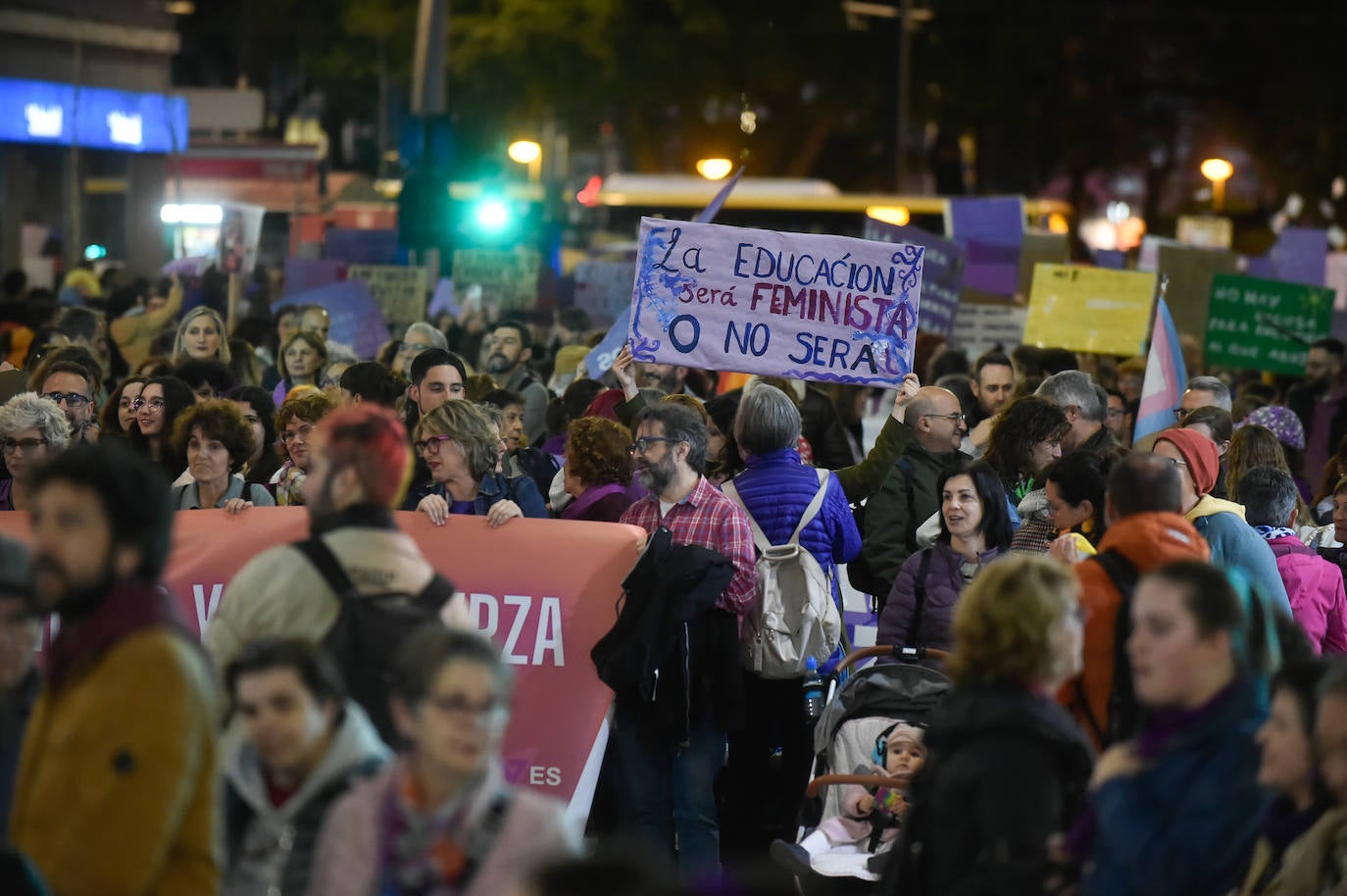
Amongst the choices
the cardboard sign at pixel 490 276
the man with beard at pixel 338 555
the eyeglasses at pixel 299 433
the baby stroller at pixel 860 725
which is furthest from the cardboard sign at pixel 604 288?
the man with beard at pixel 338 555

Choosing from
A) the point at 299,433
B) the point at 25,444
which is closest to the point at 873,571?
the point at 299,433

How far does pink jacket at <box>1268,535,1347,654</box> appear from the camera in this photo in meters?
7.72

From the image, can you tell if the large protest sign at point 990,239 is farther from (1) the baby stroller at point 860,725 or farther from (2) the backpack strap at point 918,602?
(1) the baby stroller at point 860,725

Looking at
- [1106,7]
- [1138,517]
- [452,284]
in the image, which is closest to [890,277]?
[1138,517]

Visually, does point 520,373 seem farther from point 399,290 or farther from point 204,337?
point 399,290

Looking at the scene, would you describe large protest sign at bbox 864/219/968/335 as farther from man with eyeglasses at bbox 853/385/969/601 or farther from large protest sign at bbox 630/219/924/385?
man with eyeglasses at bbox 853/385/969/601

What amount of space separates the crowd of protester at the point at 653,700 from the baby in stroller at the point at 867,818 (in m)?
0.03

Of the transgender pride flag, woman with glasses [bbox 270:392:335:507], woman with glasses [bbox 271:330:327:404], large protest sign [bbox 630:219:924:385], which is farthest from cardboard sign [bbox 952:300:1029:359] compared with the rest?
woman with glasses [bbox 270:392:335:507]

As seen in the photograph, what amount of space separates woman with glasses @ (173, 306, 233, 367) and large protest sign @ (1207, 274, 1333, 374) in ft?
23.9

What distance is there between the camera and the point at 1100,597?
18.0ft

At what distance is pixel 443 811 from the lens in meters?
3.98

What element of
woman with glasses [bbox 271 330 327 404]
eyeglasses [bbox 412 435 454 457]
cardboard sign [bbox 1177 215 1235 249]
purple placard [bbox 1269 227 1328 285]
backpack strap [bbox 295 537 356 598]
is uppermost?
cardboard sign [bbox 1177 215 1235 249]

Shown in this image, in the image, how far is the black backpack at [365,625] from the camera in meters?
4.82

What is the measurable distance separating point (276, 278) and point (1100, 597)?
19.3 m
